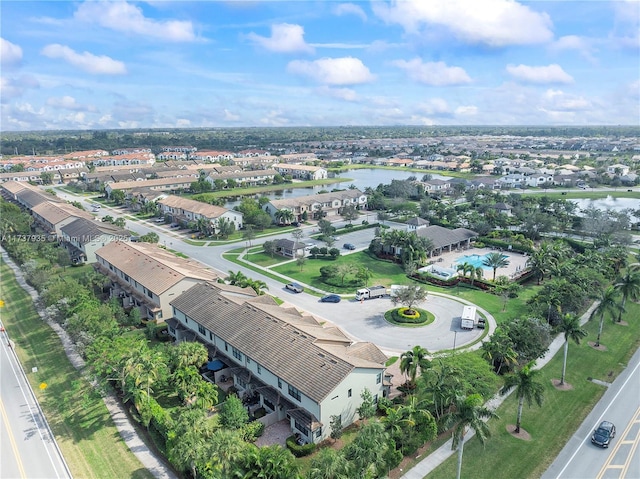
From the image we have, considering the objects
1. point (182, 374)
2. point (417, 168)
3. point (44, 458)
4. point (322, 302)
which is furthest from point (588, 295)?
point (417, 168)

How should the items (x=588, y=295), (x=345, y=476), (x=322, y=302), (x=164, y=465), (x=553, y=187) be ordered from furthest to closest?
1. (x=553, y=187)
2. (x=322, y=302)
3. (x=588, y=295)
4. (x=164, y=465)
5. (x=345, y=476)

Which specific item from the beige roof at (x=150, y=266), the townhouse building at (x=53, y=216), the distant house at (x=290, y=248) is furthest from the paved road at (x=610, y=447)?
the townhouse building at (x=53, y=216)

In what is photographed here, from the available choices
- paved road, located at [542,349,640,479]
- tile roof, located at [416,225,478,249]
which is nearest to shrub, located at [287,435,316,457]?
paved road, located at [542,349,640,479]

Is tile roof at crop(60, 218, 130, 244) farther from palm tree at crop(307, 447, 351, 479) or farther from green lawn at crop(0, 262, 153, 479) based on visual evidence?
palm tree at crop(307, 447, 351, 479)

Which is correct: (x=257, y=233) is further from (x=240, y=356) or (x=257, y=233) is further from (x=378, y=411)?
(x=378, y=411)

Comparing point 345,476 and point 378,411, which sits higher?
point 345,476

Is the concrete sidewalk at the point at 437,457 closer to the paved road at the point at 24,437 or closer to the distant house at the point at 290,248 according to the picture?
the paved road at the point at 24,437

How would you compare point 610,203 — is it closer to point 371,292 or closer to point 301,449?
point 371,292

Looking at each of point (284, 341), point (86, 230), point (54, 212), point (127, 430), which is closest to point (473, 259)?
point (284, 341)
